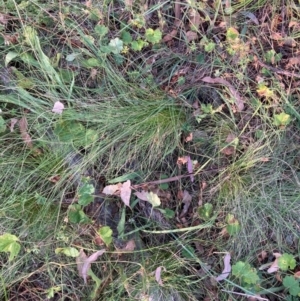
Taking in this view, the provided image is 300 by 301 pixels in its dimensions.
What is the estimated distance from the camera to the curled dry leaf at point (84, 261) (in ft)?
5.68

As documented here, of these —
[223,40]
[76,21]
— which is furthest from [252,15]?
[76,21]

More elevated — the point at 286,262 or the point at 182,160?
the point at 182,160

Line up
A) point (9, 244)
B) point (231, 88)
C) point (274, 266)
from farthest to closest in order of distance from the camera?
point (231, 88), point (274, 266), point (9, 244)

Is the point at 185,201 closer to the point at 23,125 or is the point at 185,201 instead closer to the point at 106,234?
the point at 106,234

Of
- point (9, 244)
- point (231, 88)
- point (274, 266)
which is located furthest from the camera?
point (231, 88)

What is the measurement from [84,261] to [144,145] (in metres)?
0.50

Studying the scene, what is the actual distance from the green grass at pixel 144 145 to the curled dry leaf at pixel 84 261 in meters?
0.04

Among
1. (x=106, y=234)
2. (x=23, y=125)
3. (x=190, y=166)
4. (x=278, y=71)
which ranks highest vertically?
(x=278, y=71)

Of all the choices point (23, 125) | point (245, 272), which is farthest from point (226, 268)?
point (23, 125)

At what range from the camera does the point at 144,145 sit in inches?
74.2

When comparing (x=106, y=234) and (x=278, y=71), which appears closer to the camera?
(x=106, y=234)

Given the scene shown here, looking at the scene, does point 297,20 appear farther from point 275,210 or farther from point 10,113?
point 10,113

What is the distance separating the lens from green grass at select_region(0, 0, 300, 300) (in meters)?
1.79

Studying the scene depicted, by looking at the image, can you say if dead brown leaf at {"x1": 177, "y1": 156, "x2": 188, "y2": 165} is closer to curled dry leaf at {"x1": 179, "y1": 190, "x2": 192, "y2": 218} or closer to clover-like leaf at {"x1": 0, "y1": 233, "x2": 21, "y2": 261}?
curled dry leaf at {"x1": 179, "y1": 190, "x2": 192, "y2": 218}
